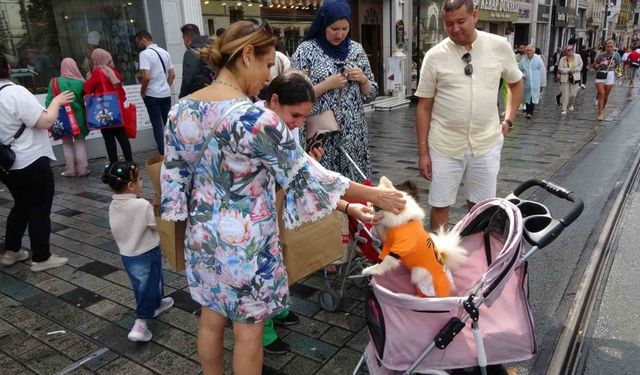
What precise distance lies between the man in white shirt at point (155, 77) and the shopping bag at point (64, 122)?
114cm

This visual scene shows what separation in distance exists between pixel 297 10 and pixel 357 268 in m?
9.93

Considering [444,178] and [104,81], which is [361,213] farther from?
[104,81]

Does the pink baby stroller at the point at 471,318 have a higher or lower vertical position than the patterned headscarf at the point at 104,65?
lower

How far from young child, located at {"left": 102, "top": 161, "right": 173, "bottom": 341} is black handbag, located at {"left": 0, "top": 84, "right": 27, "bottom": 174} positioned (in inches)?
49.3

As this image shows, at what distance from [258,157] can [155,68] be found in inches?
238

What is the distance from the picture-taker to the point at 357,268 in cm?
344

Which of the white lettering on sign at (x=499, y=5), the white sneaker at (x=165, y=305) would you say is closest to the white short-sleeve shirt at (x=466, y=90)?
the white sneaker at (x=165, y=305)

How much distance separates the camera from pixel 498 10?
22.2 metres

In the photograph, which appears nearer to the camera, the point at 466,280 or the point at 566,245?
the point at 466,280

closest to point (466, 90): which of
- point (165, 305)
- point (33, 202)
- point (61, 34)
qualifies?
point (165, 305)

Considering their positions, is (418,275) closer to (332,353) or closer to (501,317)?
(501,317)

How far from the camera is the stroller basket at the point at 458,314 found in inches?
79.1

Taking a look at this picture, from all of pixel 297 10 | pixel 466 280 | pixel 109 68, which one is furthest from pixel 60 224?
pixel 297 10

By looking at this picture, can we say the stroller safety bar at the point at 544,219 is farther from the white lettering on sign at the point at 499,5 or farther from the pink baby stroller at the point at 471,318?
the white lettering on sign at the point at 499,5
